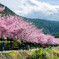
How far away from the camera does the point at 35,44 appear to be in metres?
54.1

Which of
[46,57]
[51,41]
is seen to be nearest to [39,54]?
[46,57]

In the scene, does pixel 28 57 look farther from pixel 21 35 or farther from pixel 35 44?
pixel 35 44

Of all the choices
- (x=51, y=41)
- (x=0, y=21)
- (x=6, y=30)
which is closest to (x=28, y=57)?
(x=0, y=21)

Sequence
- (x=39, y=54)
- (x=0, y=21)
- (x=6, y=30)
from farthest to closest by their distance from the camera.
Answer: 1. (x=6, y=30)
2. (x=0, y=21)
3. (x=39, y=54)

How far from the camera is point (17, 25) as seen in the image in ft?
120

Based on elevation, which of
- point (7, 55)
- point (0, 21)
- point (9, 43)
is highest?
point (0, 21)

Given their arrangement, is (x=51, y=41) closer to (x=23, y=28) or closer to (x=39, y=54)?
(x=23, y=28)

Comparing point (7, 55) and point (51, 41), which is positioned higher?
point (7, 55)

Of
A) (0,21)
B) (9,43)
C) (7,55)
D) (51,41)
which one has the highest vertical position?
(0,21)

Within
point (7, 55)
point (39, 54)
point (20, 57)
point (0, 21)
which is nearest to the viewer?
point (7, 55)

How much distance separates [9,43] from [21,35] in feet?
10.0

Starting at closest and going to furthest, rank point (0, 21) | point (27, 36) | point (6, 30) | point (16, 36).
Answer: point (0, 21), point (6, 30), point (16, 36), point (27, 36)

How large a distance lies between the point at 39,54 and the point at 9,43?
18.2 m

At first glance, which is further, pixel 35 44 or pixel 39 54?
pixel 35 44
